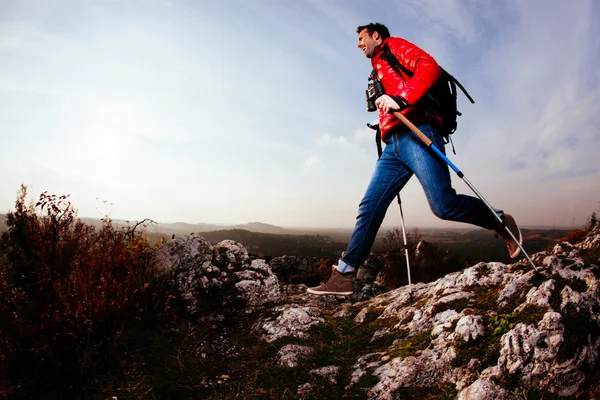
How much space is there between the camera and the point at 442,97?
3334 mm

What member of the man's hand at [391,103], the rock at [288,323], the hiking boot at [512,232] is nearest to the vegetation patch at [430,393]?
the rock at [288,323]

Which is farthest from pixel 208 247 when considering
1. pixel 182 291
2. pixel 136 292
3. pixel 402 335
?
pixel 402 335

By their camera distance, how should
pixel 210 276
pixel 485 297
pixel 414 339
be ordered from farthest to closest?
1. pixel 210 276
2. pixel 485 297
3. pixel 414 339

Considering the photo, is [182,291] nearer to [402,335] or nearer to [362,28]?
[402,335]

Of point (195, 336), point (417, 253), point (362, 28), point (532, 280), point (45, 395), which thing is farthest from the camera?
point (417, 253)

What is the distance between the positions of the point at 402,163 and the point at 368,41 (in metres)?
1.43

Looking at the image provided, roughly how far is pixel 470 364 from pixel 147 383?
2439 millimetres

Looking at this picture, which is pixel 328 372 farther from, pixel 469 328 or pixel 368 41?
pixel 368 41

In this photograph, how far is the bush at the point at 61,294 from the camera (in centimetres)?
261

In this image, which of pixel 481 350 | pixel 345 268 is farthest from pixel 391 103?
pixel 481 350

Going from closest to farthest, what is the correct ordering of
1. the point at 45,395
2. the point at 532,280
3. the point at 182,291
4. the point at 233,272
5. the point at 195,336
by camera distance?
the point at 45,395, the point at 532,280, the point at 195,336, the point at 182,291, the point at 233,272

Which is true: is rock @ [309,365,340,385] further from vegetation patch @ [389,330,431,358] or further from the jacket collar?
the jacket collar

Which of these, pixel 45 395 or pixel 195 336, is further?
pixel 195 336

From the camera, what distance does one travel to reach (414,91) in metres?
3.11
